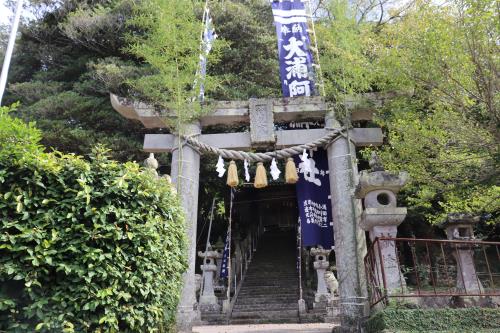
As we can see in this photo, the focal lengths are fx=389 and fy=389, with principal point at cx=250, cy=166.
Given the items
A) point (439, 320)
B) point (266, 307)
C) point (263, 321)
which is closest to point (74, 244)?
point (439, 320)

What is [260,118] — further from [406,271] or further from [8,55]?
[8,55]

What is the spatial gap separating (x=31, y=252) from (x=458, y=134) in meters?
5.64

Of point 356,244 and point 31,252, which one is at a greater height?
point 356,244

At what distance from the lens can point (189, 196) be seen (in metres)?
7.59

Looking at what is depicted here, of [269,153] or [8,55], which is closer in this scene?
[8,55]

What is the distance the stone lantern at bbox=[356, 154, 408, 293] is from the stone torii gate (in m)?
1.12

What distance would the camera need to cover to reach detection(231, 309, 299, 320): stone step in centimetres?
1037

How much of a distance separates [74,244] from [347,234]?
500 centimetres

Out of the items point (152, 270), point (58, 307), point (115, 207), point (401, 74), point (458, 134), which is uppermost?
point (401, 74)

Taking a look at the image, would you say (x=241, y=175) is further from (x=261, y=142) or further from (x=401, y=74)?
(x=401, y=74)

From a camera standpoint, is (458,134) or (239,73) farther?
Result: (239,73)

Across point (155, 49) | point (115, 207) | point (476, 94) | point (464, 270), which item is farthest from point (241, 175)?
point (115, 207)

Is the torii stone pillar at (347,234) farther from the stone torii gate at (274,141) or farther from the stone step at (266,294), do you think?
the stone step at (266,294)

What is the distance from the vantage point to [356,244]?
6961 millimetres
